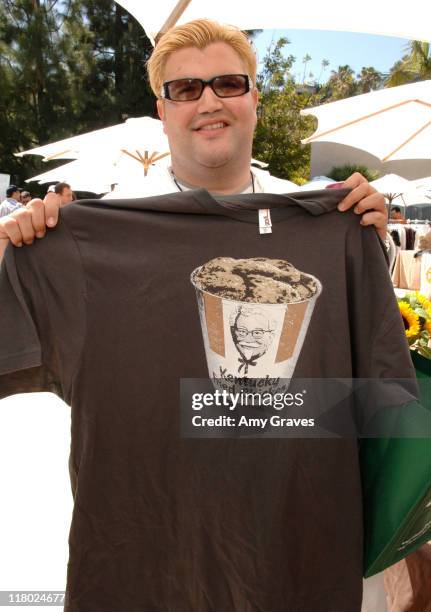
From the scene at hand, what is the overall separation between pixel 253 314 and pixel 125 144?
224 inches

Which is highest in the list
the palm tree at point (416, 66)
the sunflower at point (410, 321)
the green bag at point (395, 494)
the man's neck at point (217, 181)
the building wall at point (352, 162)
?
the palm tree at point (416, 66)

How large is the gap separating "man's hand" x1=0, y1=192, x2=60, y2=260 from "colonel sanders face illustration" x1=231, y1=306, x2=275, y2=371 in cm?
59

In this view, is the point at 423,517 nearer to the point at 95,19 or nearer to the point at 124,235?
the point at 124,235

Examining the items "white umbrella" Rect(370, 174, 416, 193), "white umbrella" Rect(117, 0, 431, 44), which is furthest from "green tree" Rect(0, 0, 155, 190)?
"white umbrella" Rect(117, 0, 431, 44)

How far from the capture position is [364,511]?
57.8 inches

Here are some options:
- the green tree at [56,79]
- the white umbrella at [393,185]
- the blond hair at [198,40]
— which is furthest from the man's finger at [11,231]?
the green tree at [56,79]

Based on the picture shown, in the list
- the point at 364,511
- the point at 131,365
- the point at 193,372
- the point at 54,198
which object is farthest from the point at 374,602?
the point at 54,198

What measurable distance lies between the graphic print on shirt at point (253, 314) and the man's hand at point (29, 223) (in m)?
0.44

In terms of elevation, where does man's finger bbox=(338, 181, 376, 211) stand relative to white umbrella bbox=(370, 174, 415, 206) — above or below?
above

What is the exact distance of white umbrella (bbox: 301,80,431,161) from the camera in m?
4.64

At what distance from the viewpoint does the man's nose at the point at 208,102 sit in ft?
5.26

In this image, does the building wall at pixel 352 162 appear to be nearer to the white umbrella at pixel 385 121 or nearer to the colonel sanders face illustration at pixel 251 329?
the white umbrella at pixel 385 121

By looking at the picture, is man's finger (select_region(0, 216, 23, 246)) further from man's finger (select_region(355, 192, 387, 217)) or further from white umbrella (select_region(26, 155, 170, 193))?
white umbrella (select_region(26, 155, 170, 193))


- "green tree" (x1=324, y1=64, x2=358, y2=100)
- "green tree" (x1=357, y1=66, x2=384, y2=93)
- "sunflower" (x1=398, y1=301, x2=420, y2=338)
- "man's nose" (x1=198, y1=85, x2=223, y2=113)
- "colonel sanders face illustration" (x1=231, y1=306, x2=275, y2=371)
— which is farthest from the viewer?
"green tree" (x1=357, y1=66, x2=384, y2=93)
